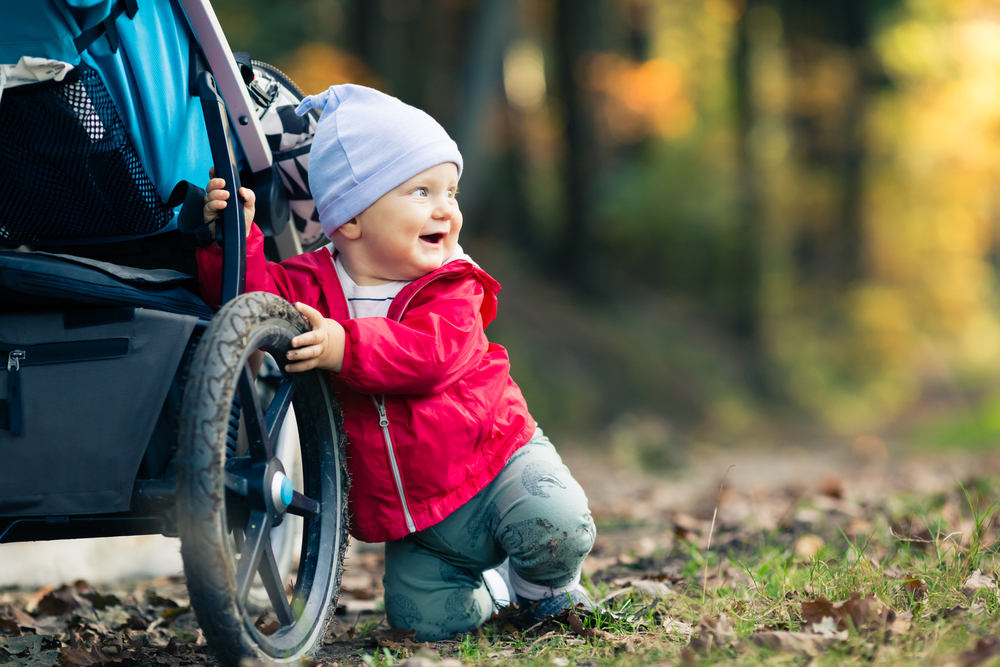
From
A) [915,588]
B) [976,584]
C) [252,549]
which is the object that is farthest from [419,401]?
[976,584]

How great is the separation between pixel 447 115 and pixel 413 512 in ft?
34.8

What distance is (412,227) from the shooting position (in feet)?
7.43

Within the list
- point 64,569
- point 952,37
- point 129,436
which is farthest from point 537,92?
point 129,436

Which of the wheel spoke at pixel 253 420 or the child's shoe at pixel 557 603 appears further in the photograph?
the child's shoe at pixel 557 603

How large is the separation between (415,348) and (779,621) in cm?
106

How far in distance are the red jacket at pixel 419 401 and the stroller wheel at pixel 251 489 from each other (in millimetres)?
81

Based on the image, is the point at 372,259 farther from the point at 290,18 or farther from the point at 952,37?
the point at 952,37

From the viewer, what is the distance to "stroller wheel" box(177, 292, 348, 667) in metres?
1.72

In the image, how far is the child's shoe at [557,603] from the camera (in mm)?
2420

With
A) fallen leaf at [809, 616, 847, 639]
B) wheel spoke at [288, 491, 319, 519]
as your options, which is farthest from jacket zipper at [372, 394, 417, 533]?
fallen leaf at [809, 616, 847, 639]

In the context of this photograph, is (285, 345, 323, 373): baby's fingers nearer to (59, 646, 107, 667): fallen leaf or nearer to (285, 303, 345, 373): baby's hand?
(285, 303, 345, 373): baby's hand

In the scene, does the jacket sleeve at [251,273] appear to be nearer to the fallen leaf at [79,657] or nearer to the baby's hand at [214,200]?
the baby's hand at [214,200]

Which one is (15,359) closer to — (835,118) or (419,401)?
(419,401)

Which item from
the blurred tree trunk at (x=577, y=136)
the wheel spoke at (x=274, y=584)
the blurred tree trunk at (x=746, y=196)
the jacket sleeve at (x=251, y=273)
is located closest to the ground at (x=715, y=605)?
the wheel spoke at (x=274, y=584)
